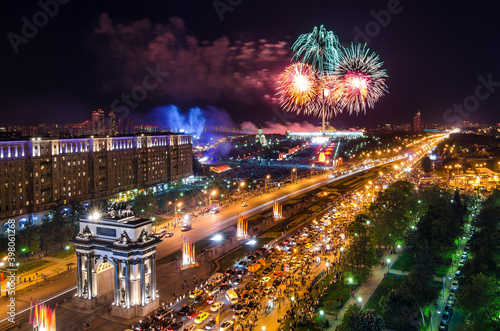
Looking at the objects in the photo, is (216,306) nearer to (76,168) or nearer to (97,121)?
(76,168)

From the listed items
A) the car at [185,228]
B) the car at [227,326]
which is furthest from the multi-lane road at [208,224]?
the car at [227,326]

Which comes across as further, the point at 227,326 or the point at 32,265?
the point at 32,265

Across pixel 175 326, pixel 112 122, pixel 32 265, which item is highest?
pixel 112 122

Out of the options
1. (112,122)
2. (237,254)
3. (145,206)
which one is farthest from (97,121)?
(237,254)

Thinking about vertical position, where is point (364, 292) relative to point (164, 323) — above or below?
above

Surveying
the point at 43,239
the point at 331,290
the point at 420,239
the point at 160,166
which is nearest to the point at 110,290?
the point at 43,239

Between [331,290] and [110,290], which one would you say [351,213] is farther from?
[110,290]

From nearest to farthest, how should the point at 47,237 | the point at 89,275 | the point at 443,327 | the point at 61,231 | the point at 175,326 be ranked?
the point at 443,327 < the point at 175,326 < the point at 89,275 < the point at 47,237 < the point at 61,231

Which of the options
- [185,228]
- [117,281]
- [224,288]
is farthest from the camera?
[185,228]
